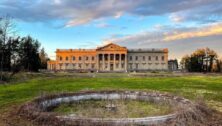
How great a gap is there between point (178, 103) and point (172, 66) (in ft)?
429

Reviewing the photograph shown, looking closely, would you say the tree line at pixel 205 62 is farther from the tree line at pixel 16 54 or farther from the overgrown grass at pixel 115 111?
the overgrown grass at pixel 115 111

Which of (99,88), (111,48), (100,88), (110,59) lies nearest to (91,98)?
(100,88)

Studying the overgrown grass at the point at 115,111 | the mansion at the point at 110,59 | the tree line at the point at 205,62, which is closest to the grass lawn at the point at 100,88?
the overgrown grass at the point at 115,111

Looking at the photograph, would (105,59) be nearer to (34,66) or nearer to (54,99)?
(34,66)

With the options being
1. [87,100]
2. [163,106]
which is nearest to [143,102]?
[163,106]

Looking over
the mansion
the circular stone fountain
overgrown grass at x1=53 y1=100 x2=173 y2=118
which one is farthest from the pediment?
overgrown grass at x1=53 y1=100 x2=173 y2=118

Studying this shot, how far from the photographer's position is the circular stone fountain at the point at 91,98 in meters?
9.30

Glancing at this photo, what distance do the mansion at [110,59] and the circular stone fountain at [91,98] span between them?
10809cm

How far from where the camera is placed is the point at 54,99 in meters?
14.2

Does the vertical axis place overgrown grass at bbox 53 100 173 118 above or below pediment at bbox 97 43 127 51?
below

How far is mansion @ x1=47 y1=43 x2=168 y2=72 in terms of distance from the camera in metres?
125

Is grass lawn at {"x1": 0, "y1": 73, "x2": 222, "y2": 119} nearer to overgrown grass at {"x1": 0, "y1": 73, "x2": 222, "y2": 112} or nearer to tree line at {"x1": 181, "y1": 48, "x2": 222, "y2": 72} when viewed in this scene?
overgrown grass at {"x1": 0, "y1": 73, "x2": 222, "y2": 112}

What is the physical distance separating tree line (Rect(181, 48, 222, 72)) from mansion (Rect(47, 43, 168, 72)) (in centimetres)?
2992

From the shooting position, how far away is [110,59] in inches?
4946
